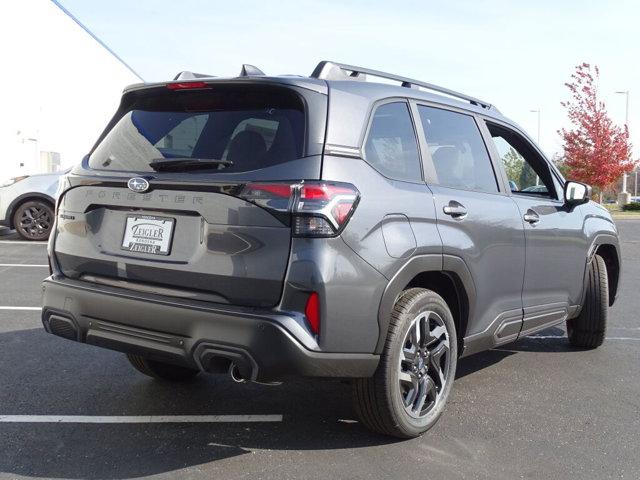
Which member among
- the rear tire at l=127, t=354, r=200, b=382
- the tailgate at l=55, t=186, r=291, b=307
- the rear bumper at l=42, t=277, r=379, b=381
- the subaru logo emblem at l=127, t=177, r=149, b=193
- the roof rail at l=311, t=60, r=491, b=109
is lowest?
the rear tire at l=127, t=354, r=200, b=382

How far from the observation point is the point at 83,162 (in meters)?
3.81

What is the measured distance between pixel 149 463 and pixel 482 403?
2.05 metres

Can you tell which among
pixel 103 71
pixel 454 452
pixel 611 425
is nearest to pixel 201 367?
pixel 454 452

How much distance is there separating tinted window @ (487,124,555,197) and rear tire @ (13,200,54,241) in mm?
10004

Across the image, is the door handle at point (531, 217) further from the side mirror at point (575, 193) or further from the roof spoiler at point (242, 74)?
the roof spoiler at point (242, 74)

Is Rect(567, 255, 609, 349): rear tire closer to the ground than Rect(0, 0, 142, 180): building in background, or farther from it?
closer to the ground

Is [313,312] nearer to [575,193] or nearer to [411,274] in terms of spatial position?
[411,274]

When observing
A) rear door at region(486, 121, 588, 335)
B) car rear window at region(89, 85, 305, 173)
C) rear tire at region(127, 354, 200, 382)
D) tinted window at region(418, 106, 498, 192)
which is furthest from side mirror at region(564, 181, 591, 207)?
rear tire at region(127, 354, 200, 382)

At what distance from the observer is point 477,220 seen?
3.97m

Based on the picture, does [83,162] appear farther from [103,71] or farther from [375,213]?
[103,71]

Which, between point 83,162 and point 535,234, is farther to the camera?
point 535,234

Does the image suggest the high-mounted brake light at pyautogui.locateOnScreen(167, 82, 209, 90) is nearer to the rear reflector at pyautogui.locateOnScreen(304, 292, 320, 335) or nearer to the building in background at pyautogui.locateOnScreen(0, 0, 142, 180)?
the rear reflector at pyautogui.locateOnScreen(304, 292, 320, 335)

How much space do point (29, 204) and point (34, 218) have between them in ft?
0.89

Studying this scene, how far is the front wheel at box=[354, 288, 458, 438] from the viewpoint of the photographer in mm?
3324
